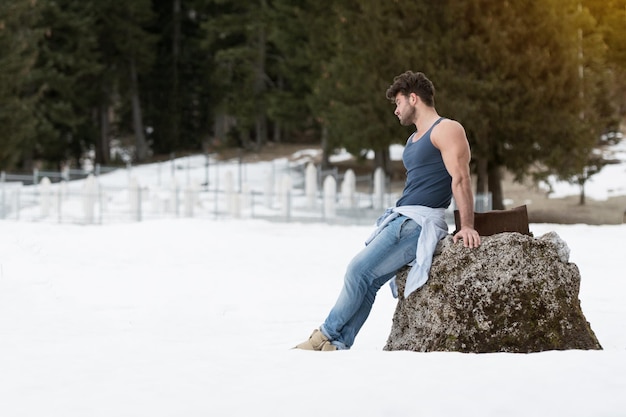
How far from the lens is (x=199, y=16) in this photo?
5016 cm

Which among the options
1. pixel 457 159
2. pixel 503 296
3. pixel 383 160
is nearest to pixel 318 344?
pixel 503 296

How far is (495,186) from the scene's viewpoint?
1047 inches

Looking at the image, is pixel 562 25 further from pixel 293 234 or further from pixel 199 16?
pixel 199 16

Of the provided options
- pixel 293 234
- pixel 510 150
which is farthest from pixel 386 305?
pixel 510 150

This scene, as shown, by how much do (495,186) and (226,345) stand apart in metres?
19.4

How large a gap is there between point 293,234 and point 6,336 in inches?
Answer: 471

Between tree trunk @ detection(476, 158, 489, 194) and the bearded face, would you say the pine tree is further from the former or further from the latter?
the bearded face

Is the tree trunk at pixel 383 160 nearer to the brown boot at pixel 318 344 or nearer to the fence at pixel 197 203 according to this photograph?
the fence at pixel 197 203

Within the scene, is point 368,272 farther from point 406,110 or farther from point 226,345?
point 226,345

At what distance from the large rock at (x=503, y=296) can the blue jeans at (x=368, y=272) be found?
248 mm

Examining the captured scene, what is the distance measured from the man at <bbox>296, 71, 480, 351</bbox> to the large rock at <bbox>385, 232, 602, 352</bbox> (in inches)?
5.4

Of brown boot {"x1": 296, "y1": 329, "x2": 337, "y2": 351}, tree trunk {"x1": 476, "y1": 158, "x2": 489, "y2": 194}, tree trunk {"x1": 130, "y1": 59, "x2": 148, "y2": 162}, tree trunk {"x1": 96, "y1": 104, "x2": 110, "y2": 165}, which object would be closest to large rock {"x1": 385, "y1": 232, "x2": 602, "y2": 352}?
brown boot {"x1": 296, "y1": 329, "x2": 337, "y2": 351}

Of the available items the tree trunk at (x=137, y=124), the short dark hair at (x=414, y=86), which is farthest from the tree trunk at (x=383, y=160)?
the short dark hair at (x=414, y=86)

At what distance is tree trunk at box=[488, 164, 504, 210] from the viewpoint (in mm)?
26297
